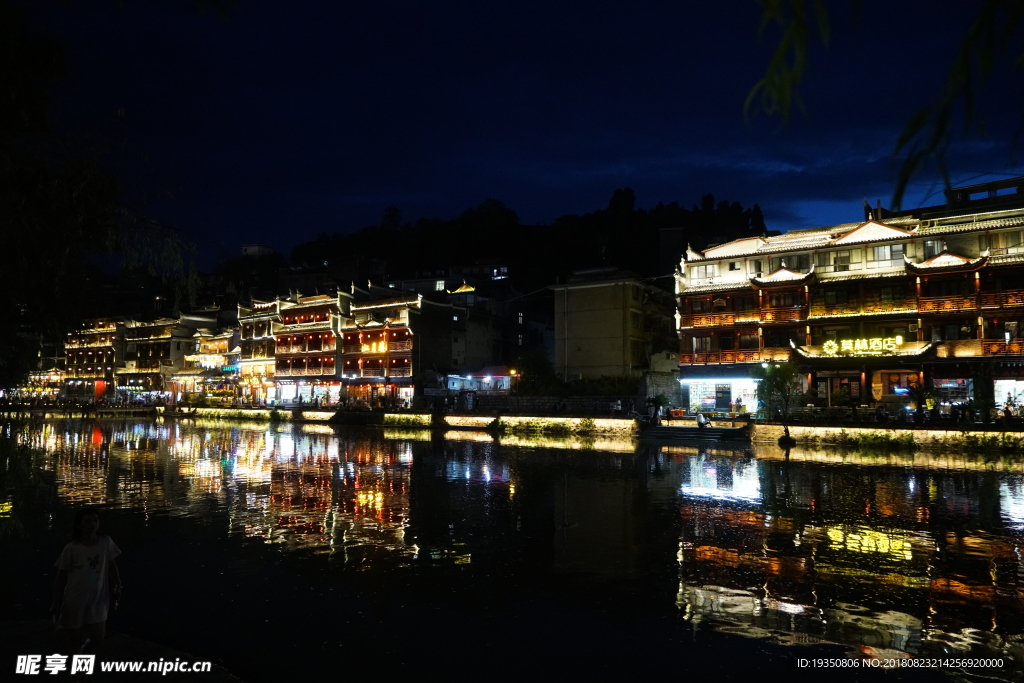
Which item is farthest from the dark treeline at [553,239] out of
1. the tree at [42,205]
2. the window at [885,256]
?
the tree at [42,205]

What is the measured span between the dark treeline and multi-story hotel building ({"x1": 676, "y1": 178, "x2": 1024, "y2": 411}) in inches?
678

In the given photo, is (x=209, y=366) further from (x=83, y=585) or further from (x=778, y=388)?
(x=83, y=585)

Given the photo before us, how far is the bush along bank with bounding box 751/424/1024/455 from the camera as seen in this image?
2898 centimetres

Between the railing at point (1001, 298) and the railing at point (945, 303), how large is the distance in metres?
0.54

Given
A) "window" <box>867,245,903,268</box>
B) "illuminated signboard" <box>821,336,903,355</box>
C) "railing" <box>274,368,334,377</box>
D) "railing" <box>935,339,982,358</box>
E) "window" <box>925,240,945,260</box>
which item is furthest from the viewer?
"railing" <box>274,368,334,377</box>

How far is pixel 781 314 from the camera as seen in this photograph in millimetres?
44469

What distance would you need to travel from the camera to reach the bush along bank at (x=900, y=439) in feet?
95.1

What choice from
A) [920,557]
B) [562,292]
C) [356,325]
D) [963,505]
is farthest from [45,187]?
[356,325]

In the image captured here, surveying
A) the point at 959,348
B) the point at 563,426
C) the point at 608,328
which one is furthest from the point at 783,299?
the point at 563,426

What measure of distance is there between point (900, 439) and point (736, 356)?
14.9 meters

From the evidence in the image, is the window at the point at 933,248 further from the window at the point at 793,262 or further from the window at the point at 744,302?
the window at the point at 744,302

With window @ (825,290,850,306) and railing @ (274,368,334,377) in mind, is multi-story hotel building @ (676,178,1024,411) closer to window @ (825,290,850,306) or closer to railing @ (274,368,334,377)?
window @ (825,290,850,306)

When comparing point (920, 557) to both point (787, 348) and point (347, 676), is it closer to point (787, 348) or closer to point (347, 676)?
point (347, 676)

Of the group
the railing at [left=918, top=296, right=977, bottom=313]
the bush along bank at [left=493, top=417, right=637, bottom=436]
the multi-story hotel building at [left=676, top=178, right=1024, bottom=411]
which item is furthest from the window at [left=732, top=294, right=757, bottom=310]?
the bush along bank at [left=493, top=417, right=637, bottom=436]
